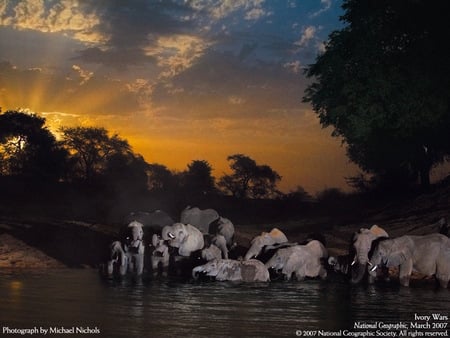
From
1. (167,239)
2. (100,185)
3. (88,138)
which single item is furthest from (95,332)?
(88,138)

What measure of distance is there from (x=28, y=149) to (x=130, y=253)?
44.5m

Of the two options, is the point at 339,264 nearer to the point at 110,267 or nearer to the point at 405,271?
the point at 405,271

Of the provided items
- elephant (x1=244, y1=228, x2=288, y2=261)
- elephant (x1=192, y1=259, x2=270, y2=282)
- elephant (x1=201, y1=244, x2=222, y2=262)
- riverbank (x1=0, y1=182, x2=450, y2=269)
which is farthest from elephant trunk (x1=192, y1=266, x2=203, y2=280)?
riverbank (x1=0, y1=182, x2=450, y2=269)

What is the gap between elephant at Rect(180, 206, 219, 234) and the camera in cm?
3119

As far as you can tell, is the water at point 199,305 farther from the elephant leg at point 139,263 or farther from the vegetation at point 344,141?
the vegetation at point 344,141

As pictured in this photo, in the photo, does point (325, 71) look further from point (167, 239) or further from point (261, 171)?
point (261, 171)

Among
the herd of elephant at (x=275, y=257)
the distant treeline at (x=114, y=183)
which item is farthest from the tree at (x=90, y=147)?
the herd of elephant at (x=275, y=257)

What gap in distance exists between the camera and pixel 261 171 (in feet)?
260

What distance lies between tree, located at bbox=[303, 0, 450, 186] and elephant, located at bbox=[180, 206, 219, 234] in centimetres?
871

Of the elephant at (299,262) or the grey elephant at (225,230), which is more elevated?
the grey elephant at (225,230)

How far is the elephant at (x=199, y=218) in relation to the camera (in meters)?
31.2

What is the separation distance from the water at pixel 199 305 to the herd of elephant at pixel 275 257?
71 cm

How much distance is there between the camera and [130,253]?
23.9 m

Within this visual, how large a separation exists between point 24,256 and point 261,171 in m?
54.1
